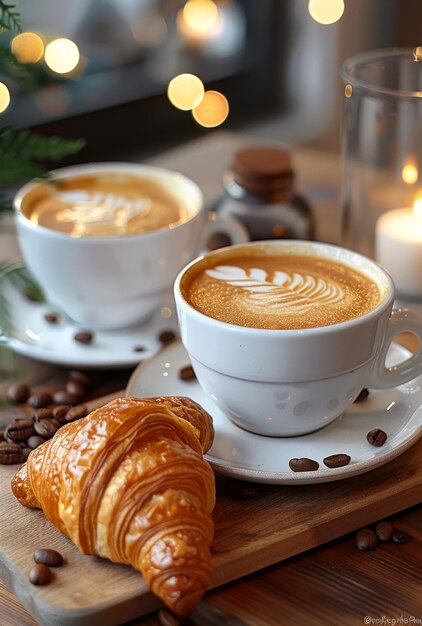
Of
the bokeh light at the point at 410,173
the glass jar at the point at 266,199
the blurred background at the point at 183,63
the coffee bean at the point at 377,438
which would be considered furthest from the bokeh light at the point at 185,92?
the coffee bean at the point at 377,438

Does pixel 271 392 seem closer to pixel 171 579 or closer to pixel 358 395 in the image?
pixel 358 395

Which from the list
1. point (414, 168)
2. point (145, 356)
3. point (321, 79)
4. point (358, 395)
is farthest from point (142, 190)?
point (321, 79)

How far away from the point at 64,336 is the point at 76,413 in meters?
0.30

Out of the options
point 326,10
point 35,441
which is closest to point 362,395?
point 35,441

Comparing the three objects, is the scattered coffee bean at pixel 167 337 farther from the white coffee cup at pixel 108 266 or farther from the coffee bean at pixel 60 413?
the coffee bean at pixel 60 413

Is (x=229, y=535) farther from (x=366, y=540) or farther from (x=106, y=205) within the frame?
(x=106, y=205)

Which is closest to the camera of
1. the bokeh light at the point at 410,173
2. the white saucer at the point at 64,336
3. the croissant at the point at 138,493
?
the croissant at the point at 138,493

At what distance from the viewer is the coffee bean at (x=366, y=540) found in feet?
3.05

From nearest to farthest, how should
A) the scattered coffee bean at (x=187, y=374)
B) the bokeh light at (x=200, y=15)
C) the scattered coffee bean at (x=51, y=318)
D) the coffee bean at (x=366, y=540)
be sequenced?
the coffee bean at (x=366, y=540) → the scattered coffee bean at (x=187, y=374) → the scattered coffee bean at (x=51, y=318) → the bokeh light at (x=200, y=15)

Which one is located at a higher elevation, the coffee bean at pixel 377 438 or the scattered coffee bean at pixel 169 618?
the coffee bean at pixel 377 438

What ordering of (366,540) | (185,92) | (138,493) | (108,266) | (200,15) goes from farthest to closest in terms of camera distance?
(200,15) < (185,92) < (108,266) < (366,540) < (138,493)

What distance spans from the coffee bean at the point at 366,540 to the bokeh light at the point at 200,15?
8.47ft

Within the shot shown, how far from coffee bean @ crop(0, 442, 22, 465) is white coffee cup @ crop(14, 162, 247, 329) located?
1.16ft

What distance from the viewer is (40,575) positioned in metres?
0.84
